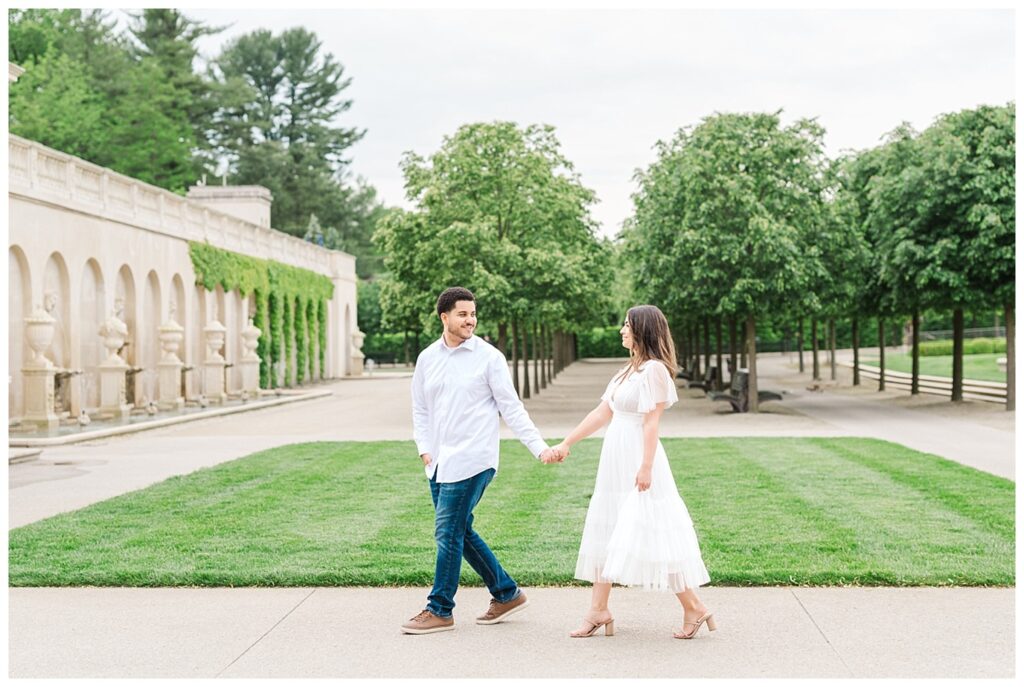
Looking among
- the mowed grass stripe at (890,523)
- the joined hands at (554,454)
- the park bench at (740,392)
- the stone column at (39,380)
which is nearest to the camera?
the joined hands at (554,454)

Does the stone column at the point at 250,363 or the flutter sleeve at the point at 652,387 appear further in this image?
the stone column at the point at 250,363

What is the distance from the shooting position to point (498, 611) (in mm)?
7281

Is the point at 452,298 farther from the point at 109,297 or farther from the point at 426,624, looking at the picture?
the point at 109,297

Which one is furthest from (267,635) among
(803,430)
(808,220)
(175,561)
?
(808,220)

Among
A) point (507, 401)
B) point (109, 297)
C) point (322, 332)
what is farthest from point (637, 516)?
point (322, 332)

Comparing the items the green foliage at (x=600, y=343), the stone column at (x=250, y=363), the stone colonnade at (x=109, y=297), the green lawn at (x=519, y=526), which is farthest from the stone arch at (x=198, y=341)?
the green foliage at (x=600, y=343)

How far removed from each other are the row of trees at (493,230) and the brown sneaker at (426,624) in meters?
22.3

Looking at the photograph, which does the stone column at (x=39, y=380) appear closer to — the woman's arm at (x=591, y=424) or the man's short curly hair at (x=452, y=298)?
the man's short curly hair at (x=452, y=298)

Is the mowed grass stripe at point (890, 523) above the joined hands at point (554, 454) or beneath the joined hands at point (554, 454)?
beneath

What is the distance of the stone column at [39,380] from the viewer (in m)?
24.4

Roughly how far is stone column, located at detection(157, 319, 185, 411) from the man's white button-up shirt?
27.1 metres

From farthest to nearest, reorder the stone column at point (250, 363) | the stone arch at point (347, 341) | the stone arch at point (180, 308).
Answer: the stone arch at point (347, 341)
the stone column at point (250, 363)
the stone arch at point (180, 308)

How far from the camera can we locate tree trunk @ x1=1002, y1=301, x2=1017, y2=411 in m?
27.8

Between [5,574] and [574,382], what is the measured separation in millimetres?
42973
